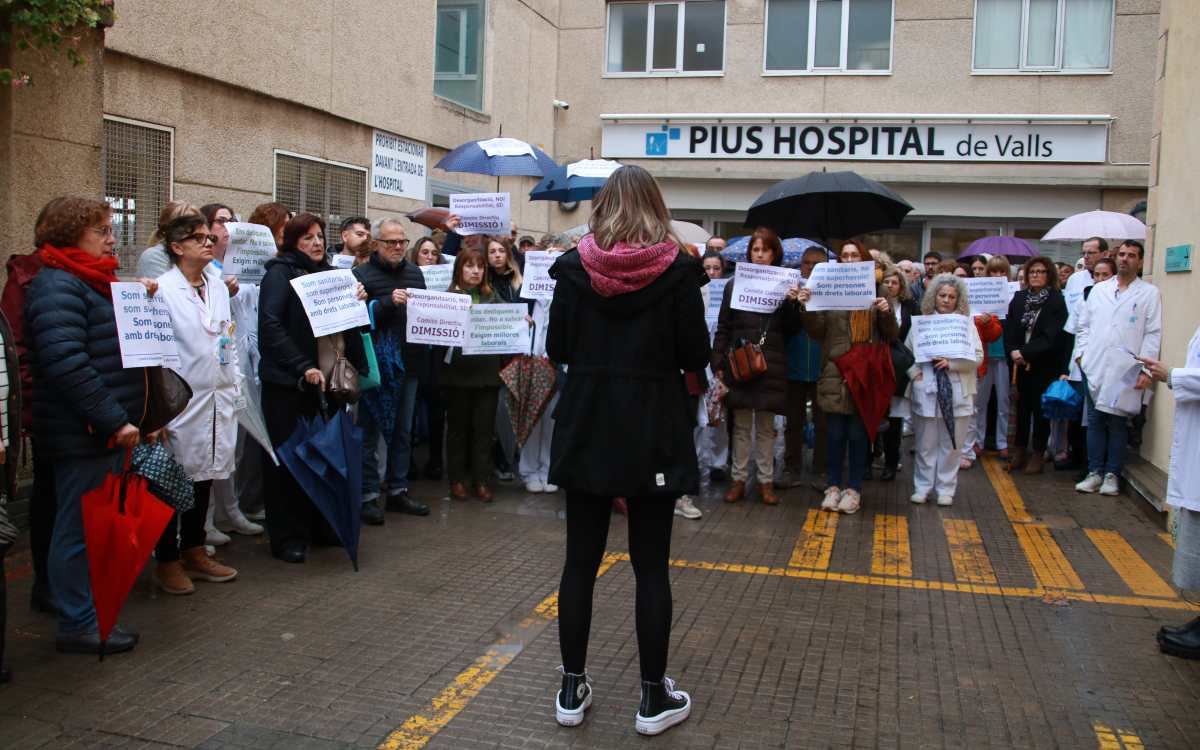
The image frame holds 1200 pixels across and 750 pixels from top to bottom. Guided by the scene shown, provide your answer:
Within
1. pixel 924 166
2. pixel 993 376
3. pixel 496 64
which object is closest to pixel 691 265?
pixel 993 376

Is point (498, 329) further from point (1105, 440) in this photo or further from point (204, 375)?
point (1105, 440)

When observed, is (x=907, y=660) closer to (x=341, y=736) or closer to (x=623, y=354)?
(x=623, y=354)

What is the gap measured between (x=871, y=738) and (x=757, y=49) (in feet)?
58.9

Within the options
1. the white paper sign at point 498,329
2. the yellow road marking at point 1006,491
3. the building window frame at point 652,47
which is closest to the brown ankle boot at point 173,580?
the white paper sign at point 498,329

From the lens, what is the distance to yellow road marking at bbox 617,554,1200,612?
6098mm

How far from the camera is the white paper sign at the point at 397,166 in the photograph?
13.5 metres

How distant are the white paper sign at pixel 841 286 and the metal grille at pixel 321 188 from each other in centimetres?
638

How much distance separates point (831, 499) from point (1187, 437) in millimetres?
3430

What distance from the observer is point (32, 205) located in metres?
7.23

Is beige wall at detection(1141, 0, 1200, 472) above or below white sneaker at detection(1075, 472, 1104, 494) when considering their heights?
above

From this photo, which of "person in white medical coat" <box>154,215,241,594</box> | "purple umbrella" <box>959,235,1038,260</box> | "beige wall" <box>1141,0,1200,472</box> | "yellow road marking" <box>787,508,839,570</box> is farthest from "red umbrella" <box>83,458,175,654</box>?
"purple umbrella" <box>959,235,1038,260</box>

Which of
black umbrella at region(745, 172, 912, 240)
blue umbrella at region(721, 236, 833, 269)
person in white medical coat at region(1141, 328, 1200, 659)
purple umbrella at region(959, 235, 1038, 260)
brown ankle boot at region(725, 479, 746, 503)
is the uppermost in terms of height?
purple umbrella at region(959, 235, 1038, 260)

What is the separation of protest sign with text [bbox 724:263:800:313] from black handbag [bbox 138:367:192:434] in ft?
13.4

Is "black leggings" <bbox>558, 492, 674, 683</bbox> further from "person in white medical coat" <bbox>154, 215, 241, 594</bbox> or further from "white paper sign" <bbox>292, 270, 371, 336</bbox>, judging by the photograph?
"white paper sign" <bbox>292, 270, 371, 336</bbox>
